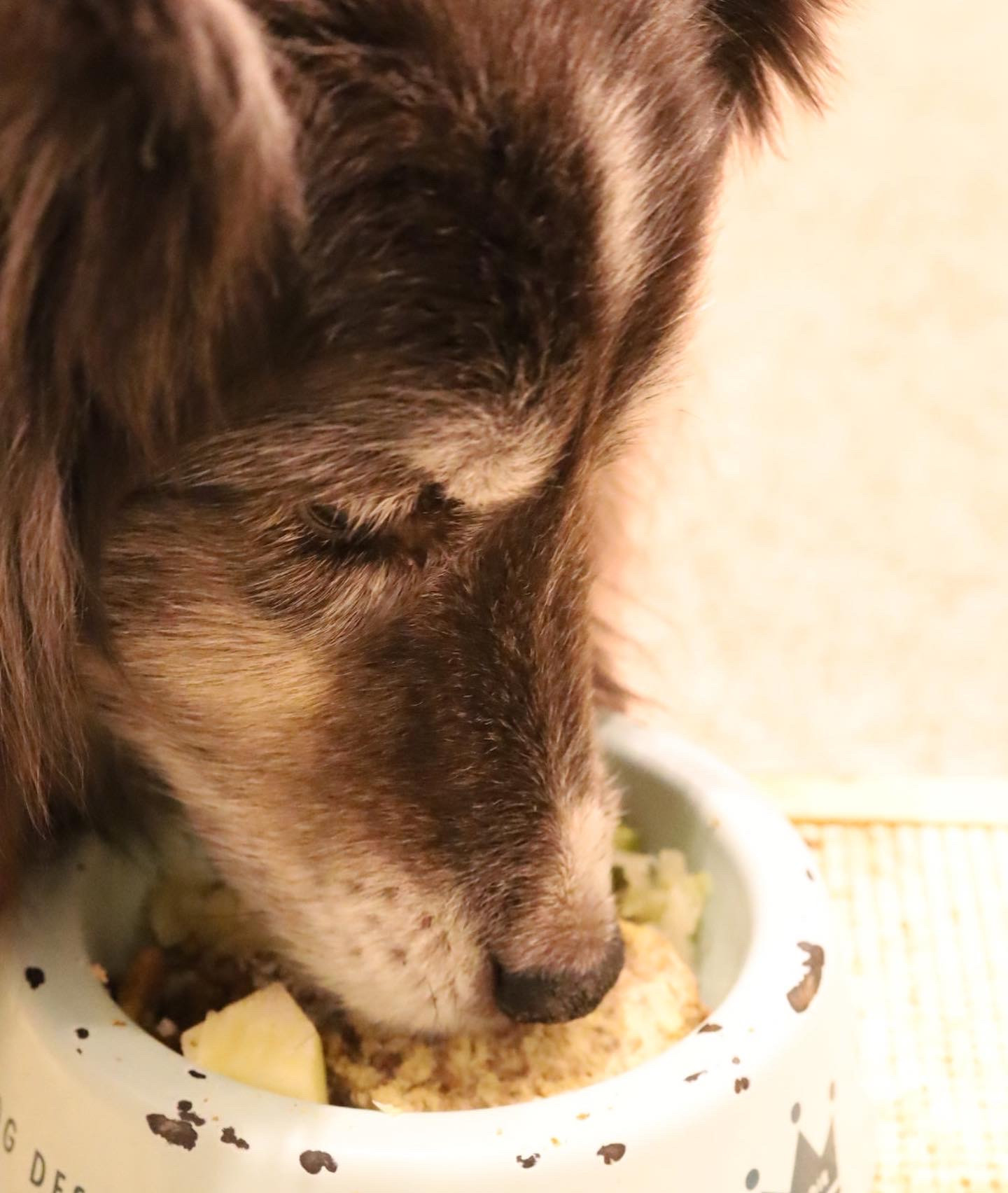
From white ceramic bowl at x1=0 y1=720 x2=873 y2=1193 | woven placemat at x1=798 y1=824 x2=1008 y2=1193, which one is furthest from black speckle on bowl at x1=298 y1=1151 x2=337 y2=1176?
woven placemat at x1=798 y1=824 x2=1008 y2=1193

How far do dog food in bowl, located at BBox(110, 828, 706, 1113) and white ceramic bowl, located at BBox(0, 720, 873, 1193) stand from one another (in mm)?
50

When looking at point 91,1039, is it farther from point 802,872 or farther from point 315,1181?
point 802,872

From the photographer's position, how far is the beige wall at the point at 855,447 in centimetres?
156

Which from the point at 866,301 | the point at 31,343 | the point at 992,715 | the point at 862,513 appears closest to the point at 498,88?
the point at 31,343

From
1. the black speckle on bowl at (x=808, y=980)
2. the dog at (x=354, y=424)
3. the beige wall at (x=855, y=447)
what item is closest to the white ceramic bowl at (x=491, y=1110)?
the black speckle on bowl at (x=808, y=980)

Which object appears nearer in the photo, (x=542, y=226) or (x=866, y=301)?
(x=542, y=226)

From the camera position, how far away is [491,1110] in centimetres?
75

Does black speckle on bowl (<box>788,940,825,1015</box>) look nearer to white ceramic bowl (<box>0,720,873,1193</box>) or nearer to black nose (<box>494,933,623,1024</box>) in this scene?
white ceramic bowl (<box>0,720,873,1193</box>)

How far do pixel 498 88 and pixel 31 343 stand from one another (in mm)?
254

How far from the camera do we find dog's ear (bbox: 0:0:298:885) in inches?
22.2

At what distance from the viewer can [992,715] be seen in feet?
5.24

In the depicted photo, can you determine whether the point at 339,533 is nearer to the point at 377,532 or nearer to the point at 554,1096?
→ the point at 377,532

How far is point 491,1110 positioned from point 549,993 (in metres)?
0.12

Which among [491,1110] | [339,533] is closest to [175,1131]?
[491,1110]
